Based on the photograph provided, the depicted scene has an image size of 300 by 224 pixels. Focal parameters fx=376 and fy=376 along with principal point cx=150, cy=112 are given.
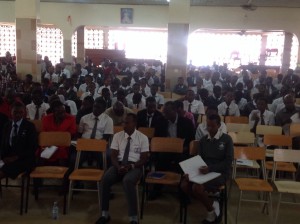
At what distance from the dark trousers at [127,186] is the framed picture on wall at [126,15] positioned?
1084cm

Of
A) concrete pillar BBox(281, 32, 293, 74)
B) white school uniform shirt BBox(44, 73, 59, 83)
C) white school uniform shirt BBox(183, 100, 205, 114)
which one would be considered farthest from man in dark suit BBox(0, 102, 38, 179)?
concrete pillar BBox(281, 32, 293, 74)

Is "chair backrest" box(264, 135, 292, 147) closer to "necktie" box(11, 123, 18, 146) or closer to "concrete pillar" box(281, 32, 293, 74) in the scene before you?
"necktie" box(11, 123, 18, 146)

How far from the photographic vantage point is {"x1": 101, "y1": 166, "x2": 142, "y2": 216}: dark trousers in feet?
14.8

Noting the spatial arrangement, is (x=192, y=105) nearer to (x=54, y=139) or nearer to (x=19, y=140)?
(x=54, y=139)

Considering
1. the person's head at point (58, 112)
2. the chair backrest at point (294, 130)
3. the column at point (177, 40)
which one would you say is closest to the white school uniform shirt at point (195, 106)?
the chair backrest at point (294, 130)

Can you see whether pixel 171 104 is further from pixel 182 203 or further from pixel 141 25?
pixel 141 25

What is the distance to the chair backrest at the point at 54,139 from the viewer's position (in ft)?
17.3

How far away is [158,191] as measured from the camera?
5.48 metres

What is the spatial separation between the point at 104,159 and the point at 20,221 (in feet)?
4.32

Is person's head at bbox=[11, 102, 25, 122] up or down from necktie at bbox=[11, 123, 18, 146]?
up

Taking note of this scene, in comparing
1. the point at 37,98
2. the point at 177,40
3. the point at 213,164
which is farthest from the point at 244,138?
the point at 177,40

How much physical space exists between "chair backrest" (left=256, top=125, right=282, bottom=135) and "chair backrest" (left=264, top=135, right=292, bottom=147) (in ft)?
1.85

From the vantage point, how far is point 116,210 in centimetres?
502

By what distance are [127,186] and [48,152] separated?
4.47 ft
